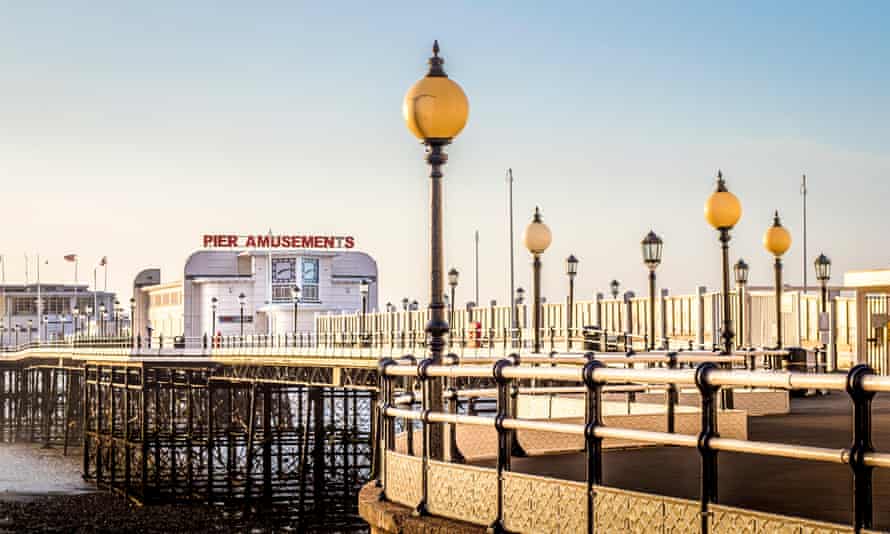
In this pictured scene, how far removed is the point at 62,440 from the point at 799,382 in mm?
73146

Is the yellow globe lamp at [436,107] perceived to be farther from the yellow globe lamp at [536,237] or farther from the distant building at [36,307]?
the distant building at [36,307]

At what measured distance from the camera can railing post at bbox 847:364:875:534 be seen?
522cm

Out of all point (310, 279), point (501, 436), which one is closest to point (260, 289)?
point (310, 279)

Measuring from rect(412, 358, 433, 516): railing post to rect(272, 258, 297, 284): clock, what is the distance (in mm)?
79388

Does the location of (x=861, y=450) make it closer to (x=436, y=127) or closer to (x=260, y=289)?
(x=436, y=127)

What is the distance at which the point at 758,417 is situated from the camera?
16.8 m

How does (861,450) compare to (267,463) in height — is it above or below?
above

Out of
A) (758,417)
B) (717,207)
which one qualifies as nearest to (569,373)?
(758,417)

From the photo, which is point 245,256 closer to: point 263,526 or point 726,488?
Result: point 263,526

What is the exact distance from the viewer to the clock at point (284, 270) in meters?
87.1

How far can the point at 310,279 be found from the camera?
87.3 metres

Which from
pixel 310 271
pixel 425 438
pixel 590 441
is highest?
pixel 310 271

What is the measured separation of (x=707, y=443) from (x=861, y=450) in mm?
768

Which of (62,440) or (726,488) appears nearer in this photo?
(726,488)
